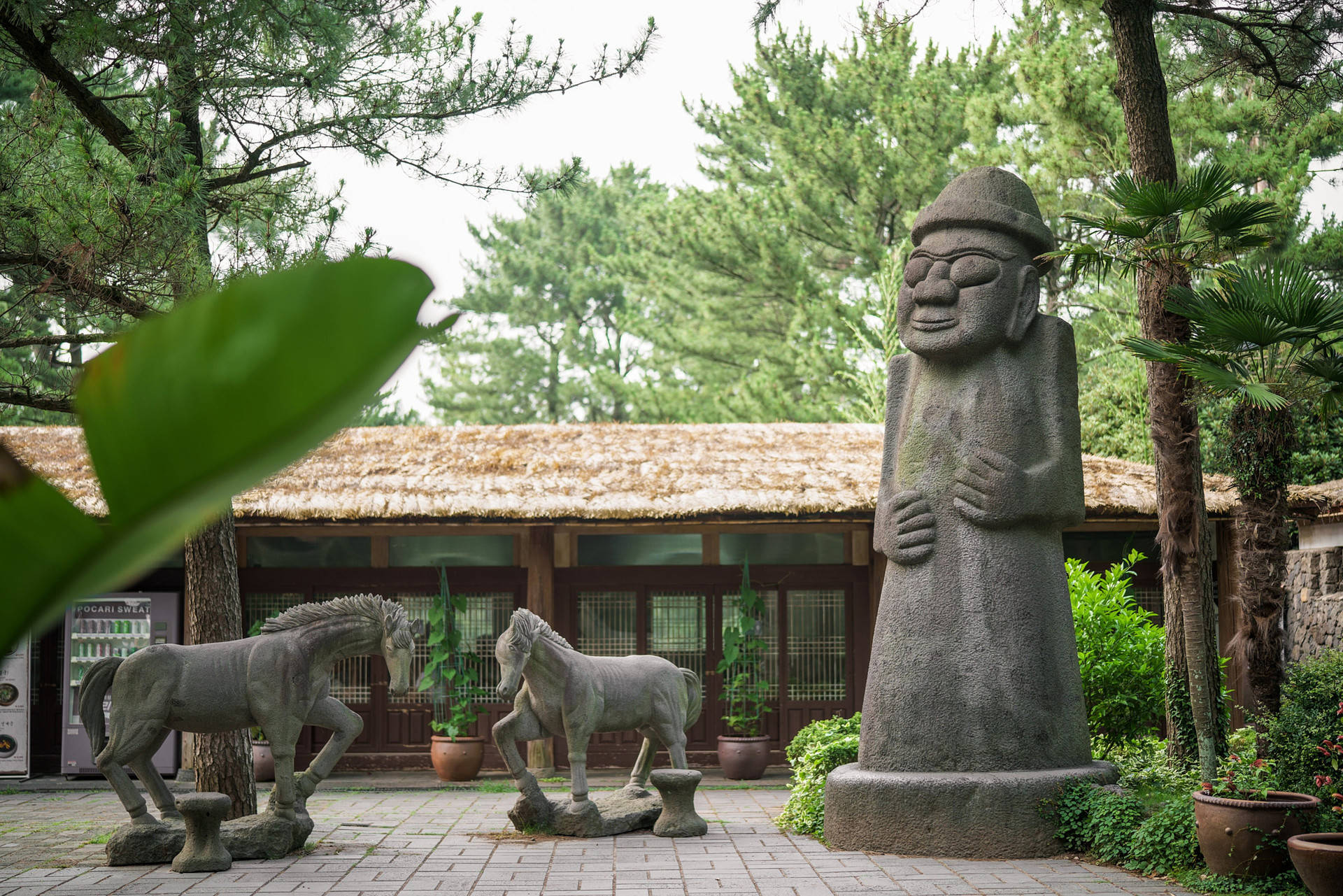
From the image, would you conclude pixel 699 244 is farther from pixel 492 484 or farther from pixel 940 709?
pixel 940 709

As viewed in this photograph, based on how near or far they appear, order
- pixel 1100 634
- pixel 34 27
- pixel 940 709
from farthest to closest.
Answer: pixel 1100 634 → pixel 940 709 → pixel 34 27

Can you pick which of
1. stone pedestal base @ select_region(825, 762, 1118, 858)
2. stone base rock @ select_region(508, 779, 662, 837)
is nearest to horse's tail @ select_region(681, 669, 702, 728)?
stone base rock @ select_region(508, 779, 662, 837)

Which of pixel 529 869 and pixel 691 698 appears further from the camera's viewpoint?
pixel 691 698

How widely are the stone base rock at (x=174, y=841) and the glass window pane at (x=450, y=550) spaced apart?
18.1 feet

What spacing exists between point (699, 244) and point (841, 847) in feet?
58.0

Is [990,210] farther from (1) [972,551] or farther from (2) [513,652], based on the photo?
(2) [513,652]

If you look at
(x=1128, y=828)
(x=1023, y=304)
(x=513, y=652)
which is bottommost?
(x=1128, y=828)

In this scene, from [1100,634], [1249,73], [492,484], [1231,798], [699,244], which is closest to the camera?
[1231,798]

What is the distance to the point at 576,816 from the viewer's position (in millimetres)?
8188

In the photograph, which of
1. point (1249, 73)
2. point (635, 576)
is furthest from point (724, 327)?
point (1249, 73)

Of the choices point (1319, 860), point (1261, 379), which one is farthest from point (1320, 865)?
point (1261, 379)

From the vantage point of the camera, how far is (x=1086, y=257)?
7.92 meters

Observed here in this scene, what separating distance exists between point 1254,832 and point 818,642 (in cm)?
715

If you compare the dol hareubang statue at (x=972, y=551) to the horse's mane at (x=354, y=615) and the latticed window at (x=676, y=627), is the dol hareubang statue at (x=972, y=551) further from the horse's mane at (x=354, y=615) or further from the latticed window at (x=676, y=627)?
the latticed window at (x=676, y=627)
